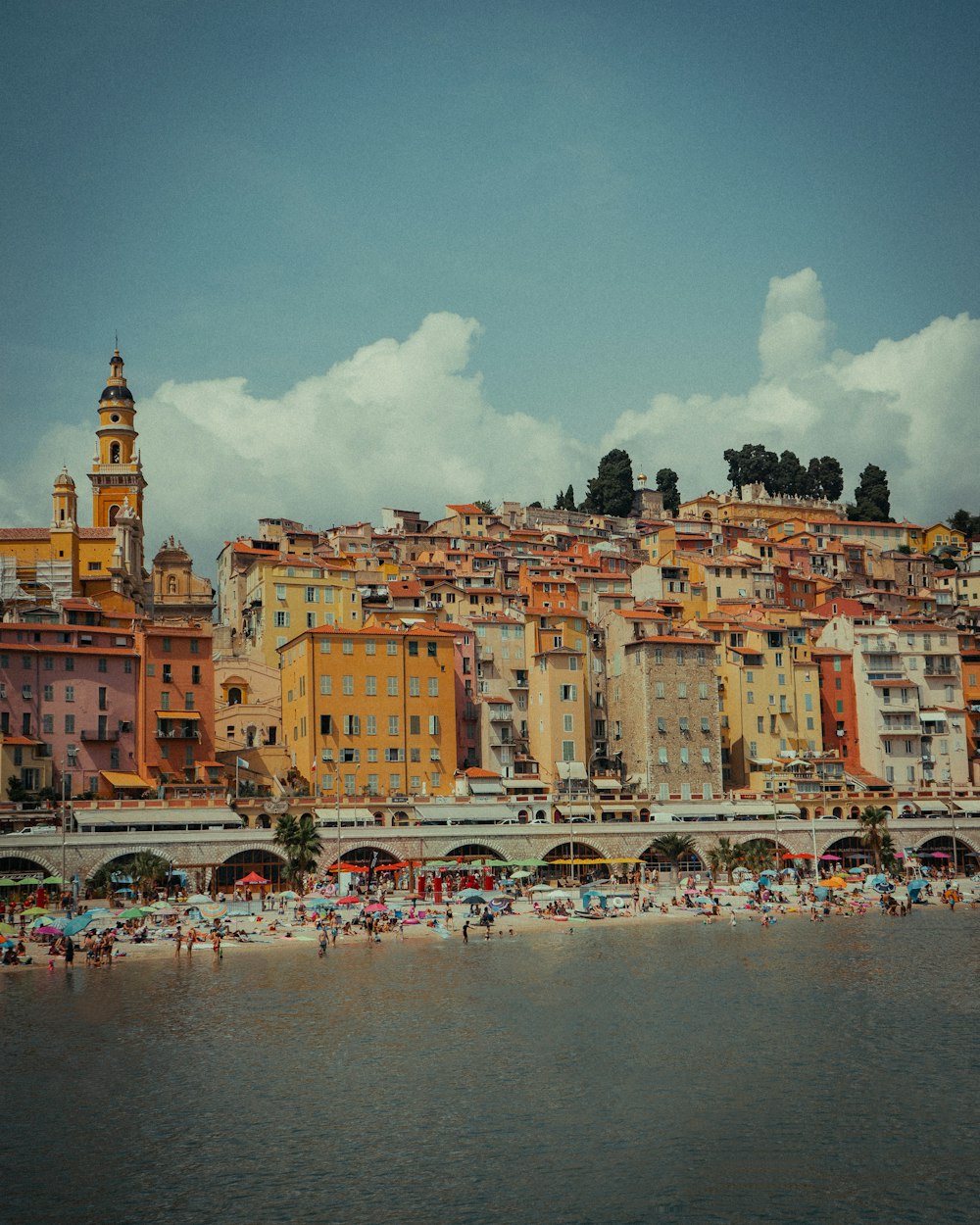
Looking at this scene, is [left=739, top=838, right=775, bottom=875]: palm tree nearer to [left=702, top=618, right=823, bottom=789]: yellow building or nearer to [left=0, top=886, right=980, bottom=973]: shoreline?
[left=0, top=886, right=980, bottom=973]: shoreline

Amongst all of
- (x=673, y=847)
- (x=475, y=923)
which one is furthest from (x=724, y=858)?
(x=475, y=923)

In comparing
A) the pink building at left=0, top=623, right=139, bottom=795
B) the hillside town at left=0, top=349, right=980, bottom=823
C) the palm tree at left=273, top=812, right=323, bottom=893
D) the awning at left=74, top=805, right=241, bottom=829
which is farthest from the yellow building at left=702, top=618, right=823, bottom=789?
the pink building at left=0, top=623, right=139, bottom=795

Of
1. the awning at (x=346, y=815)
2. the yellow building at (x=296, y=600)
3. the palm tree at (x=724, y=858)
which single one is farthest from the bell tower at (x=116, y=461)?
the palm tree at (x=724, y=858)

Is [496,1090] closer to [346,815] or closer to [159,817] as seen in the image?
[159,817]

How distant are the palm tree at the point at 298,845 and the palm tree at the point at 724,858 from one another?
27.6 m

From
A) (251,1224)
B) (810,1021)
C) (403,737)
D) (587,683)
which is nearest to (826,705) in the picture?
(587,683)

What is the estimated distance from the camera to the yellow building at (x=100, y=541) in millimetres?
116812

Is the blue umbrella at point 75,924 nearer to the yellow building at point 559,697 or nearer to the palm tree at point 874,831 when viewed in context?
the yellow building at point 559,697

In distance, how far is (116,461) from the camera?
137750mm

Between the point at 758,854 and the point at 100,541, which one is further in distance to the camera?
the point at 100,541

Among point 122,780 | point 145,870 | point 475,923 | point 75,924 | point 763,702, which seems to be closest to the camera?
point 75,924

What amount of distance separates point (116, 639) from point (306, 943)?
1275 inches

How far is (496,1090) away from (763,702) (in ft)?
239

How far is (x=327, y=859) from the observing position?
285 ft
